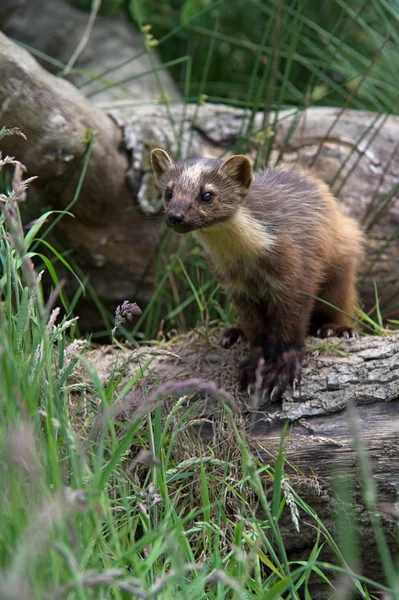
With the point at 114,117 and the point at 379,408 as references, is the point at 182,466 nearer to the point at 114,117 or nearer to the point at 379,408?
the point at 379,408

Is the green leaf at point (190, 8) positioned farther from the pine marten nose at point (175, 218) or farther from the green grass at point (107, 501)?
the green grass at point (107, 501)

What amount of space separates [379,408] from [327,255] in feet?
3.67

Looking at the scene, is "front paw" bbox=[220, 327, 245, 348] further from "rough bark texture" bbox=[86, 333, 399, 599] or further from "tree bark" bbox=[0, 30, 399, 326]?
"tree bark" bbox=[0, 30, 399, 326]

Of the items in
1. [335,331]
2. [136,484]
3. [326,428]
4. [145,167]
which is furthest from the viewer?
[145,167]

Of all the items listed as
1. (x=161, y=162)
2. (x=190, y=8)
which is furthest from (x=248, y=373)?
(x=190, y=8)

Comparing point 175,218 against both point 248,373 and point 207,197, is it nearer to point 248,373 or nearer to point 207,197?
point 207,197

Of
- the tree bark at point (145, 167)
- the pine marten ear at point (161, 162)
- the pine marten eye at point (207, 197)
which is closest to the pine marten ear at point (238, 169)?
the pine marten eye at point (207, 197)

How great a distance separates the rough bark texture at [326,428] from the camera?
3.43m

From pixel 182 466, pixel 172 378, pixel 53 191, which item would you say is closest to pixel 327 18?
pixel 53 191

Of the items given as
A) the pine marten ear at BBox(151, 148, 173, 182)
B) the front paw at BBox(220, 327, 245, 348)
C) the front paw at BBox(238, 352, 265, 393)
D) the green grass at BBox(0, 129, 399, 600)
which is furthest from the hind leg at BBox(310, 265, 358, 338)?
the pine marten ear at BBox(151, 148, 173, 182)

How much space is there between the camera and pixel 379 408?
359cm

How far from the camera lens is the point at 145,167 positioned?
543cm

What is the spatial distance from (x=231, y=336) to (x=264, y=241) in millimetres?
950

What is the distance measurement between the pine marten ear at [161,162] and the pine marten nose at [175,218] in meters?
0.57
